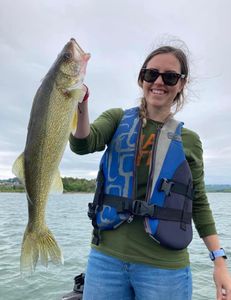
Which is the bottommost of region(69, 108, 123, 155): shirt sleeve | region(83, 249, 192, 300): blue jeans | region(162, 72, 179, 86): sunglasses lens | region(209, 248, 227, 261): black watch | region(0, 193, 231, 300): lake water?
region(0, 193, 231, 300): lake water

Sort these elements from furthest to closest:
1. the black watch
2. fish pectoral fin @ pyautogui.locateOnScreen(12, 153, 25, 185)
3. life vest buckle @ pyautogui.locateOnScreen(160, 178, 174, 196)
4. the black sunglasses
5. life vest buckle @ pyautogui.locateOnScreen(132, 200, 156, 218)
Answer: the black watch
the black sunglasses
life vest buckle @ pyautogui.locateOnScreen(160, 178, 174, 196)
life vest buckle @ pyautogui.locateOnScreen(132, 200, 156, 218)
fish pectoral fin @ pyautogui.locateOnScreen(12, 153, 25, 185)

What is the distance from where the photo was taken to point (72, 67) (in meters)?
2.87

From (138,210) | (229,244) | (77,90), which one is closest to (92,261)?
(138,210)

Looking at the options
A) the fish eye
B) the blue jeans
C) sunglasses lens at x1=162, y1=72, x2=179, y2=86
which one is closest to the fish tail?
the blue jeans

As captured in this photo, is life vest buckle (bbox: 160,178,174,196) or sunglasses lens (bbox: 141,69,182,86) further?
sunglasses lens (bbox: 141,69,182,86)

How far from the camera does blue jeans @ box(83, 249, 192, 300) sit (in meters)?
3.22

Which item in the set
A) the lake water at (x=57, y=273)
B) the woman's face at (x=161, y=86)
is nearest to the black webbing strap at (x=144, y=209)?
the woman's face at (x=161, y=86)

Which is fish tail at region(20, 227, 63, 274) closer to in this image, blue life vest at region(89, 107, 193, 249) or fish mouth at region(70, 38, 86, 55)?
blue life vest at region(89, 107, 193, 249)

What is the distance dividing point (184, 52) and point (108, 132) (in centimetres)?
108

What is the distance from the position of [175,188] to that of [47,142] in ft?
3.97

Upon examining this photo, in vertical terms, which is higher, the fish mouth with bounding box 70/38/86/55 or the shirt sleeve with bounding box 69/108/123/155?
the fish mouth with bounding box 70/38/86/55

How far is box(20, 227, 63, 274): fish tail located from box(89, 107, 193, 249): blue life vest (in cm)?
43

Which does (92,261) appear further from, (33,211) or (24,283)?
(24,283)

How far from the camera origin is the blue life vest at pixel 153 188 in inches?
133
